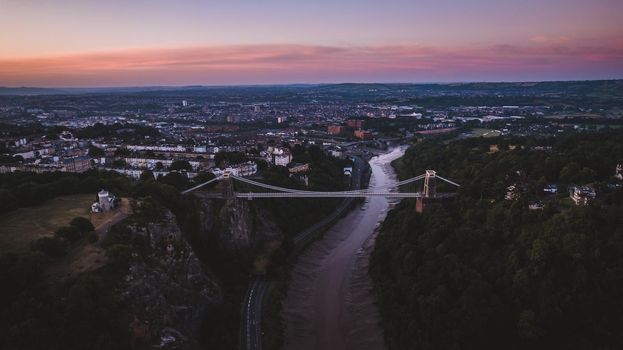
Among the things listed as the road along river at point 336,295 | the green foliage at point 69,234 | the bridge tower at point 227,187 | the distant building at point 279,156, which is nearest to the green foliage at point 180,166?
the bridge tower at point 227,187

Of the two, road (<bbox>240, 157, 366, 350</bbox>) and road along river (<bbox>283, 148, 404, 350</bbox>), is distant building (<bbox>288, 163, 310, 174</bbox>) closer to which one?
road (<bbox>240, 157, 366, 350</bbox>)

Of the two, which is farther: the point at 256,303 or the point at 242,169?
the point at 242,169

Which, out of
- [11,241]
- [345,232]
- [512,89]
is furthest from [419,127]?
[512,89]

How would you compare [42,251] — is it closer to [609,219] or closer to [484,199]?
[484,199]

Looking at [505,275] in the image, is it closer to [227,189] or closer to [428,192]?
[428,192]

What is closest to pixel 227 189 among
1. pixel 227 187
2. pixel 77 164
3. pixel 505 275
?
pixel 227 187
